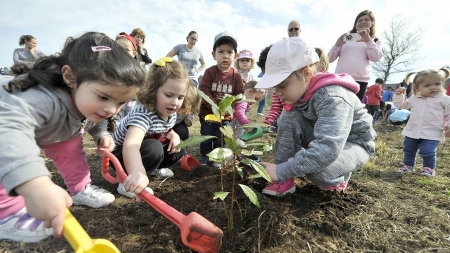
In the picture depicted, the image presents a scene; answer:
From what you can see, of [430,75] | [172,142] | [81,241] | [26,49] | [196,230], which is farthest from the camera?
[26,49]

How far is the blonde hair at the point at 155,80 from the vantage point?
83.5 inches

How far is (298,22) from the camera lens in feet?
15.9

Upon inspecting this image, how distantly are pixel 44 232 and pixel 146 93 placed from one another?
112 centimetres

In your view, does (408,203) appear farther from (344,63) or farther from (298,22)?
(298,22)

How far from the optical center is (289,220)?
1.58m

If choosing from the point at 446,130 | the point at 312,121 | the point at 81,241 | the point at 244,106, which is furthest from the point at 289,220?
the point at 446,130

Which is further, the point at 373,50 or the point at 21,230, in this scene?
the point at 373,50

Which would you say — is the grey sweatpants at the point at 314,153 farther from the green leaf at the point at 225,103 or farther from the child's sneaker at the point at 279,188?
the green leaf at the point at 225,103

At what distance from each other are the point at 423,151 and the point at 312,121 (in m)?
2.13

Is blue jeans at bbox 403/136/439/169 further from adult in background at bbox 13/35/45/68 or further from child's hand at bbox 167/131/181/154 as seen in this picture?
adult in background at bbox 13/35/45/68

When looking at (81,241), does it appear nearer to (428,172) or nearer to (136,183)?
(136,183)

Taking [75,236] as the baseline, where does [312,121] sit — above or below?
above

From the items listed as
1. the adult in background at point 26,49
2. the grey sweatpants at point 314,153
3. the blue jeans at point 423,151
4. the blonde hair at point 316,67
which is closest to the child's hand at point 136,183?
the grey sweatpants at point 314,153

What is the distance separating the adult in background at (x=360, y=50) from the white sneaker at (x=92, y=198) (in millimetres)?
3635
